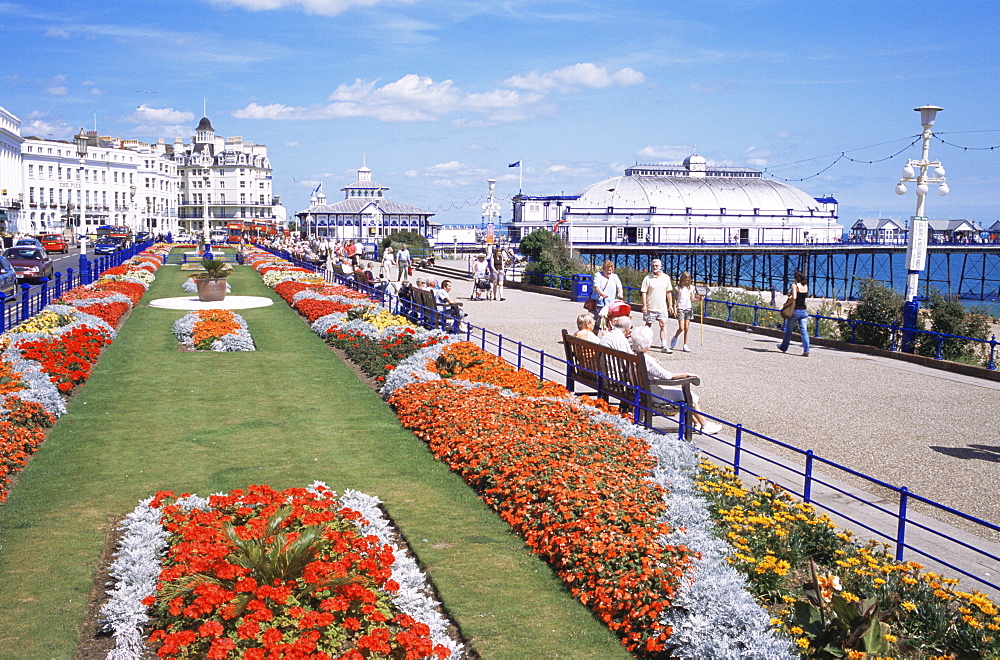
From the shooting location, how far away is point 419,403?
425 inches

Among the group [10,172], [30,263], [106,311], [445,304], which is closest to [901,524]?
[445,304]

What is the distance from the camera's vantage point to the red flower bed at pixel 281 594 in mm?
4910

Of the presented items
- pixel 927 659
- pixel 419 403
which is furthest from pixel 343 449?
pixel 927 659

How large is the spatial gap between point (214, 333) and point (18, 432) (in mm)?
7862

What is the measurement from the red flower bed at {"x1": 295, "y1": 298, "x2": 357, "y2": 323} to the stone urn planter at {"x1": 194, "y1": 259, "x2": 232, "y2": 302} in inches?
104

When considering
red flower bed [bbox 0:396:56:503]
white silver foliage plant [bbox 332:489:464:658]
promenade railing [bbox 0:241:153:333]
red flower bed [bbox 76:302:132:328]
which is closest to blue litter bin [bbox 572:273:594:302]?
red flower bed [bbox 76:302:132:328]

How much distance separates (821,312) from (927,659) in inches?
744

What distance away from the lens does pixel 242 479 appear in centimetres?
830

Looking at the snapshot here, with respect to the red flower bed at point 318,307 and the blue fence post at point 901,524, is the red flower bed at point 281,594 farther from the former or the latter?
the red flower bed at point 318,307

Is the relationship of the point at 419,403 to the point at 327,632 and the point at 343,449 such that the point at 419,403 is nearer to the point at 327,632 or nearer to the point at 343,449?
the point at 343,449

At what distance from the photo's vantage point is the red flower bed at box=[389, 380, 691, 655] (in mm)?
5641

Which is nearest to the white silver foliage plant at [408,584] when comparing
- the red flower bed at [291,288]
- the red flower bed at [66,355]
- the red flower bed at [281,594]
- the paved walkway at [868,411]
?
the red flower bed at [281,594]

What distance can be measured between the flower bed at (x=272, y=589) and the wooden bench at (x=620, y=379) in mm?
4140

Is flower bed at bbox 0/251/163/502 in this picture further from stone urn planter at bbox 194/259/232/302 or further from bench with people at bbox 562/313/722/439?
bench with people at bbox 562/313/722/439
